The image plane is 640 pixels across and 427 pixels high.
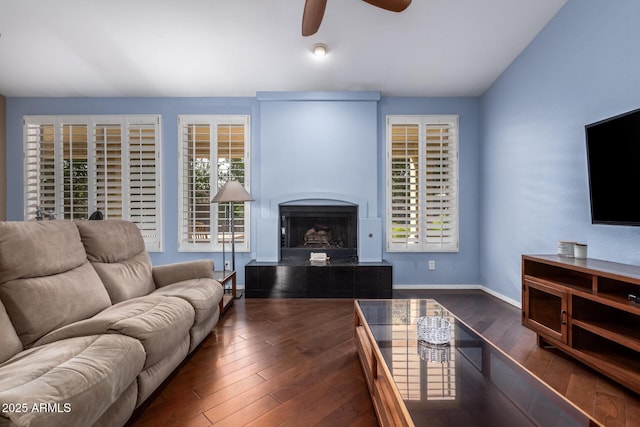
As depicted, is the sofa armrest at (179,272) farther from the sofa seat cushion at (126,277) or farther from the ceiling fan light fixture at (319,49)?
the ceiling fan light fixture at (319,49)

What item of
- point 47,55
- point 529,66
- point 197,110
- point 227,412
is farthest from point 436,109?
point 47,55

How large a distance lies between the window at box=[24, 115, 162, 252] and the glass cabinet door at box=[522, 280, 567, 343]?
421 centimetres

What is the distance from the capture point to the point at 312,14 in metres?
1.99

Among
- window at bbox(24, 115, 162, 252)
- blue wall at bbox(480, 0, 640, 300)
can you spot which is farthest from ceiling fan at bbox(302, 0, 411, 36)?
window at bbox(24, 115, 162, 252)

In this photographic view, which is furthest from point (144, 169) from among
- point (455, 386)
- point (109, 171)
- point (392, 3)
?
point (455, 386)

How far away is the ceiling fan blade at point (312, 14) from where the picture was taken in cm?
191

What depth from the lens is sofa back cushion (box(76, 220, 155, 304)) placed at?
6.30 ft

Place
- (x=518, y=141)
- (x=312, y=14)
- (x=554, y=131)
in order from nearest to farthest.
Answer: (x=312, y=14) → (x=554, y=131) → (x=518, y=141)

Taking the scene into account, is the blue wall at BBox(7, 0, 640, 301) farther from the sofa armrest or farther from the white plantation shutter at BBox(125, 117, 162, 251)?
the sofa armrest

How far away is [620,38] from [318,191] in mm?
2955

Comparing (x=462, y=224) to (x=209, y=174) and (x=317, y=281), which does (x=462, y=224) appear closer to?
(x=317, y=281)

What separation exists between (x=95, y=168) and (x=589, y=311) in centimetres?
537

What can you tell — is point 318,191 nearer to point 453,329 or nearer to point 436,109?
point 436,109

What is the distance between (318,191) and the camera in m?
3.76
